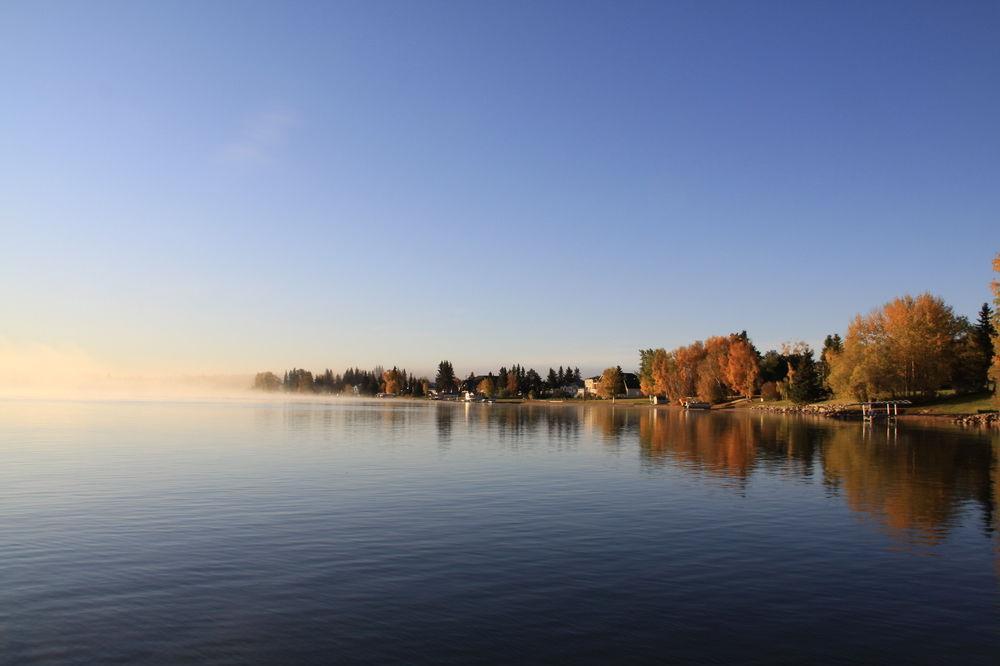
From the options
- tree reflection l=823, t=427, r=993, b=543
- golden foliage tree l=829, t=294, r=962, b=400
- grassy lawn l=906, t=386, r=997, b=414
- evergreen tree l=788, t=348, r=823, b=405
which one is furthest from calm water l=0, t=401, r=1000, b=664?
evergreen tree l=788, t=348, r=823, b=405

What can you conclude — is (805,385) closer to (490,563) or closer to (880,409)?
(880,409)

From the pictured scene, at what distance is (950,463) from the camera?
176ft

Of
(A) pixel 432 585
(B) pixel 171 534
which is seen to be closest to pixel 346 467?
(B) pixel 171 534

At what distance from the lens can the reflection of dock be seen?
121m

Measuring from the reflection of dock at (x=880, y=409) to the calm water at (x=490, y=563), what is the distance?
77.2 m

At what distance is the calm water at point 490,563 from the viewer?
52.7ft

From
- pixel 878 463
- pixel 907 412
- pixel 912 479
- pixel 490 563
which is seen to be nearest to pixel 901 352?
pixel 907 412

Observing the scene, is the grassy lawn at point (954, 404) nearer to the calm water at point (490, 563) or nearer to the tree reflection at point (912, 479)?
the tree reflection at point (912, 479)

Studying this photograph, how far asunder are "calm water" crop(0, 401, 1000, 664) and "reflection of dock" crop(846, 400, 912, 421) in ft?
253

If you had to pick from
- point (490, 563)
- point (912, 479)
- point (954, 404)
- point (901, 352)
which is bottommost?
point (912, 479)

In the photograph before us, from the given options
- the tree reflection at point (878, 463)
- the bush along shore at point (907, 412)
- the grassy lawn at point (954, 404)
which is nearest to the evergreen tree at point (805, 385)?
the bush along shore at point (907, 412)

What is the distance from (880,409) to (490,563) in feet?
444

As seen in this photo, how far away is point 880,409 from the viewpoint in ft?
445

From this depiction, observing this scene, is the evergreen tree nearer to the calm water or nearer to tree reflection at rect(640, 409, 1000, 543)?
tree reflection at rect(640, 409, 1000, 543)
